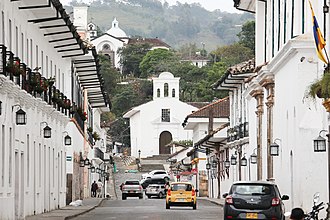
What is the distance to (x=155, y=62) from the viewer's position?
19425cm

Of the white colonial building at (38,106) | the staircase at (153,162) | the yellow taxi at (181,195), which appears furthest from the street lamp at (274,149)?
the staircase at (153,162)

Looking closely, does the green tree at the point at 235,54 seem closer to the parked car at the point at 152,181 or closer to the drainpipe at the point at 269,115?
the parked car at the point at 152,181

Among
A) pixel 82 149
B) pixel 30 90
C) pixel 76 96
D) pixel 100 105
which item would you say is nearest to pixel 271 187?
pixel 30 90

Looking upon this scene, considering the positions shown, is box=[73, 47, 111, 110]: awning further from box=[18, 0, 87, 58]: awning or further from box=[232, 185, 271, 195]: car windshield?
box=[232, 185, 271, 195]: car windshield

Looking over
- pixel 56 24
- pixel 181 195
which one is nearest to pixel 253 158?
pixel 181 195

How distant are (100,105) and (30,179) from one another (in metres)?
44.7

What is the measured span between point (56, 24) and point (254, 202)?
13.9m

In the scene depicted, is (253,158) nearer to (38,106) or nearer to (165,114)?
(38,106)

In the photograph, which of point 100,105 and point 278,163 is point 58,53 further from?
point 100,105

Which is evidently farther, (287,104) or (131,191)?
(131,191)

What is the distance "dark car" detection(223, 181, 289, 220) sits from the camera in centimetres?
2894

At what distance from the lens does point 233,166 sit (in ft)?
202

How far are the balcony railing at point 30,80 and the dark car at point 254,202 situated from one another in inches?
269

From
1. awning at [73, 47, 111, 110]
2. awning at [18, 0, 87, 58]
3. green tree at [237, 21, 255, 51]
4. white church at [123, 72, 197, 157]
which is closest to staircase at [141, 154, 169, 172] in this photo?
white church at [123, 72, 197, 157]
